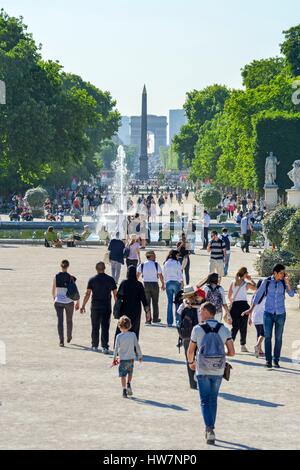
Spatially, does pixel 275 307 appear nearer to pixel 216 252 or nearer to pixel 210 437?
pixel 210 437

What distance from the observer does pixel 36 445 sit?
41.2 feet

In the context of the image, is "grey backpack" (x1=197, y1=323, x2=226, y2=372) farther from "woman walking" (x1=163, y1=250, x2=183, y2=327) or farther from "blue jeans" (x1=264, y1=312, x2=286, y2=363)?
"woman walking" (x1=163, y1=250, x2=183, y2=327)

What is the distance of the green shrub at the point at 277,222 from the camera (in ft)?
106

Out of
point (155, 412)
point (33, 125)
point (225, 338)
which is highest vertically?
point (33, 125)

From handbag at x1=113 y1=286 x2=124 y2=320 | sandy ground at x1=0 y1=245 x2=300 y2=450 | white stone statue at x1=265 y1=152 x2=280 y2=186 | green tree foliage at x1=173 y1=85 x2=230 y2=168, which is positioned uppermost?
green tree foliage at x1=173 y1=85 x2=230 y2=168

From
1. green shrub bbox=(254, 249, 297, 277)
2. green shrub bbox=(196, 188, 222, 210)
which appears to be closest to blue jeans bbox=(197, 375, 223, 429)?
green shrub bbox=(254, 249, 297, 277)

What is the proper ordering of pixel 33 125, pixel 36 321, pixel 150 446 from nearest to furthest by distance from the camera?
pixel 150 446 < pixel 36 321 < pixel 33 125

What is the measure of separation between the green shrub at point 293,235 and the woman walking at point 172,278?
4287 mm

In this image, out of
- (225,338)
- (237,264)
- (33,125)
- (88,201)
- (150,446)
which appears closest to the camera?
(150,446)

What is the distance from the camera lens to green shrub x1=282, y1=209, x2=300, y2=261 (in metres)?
26.7

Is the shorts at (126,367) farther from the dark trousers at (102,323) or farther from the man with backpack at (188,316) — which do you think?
the dark trousers at (102,323)

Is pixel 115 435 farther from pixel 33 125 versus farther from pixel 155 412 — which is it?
pixel 33 125

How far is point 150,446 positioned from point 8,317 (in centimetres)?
1126
